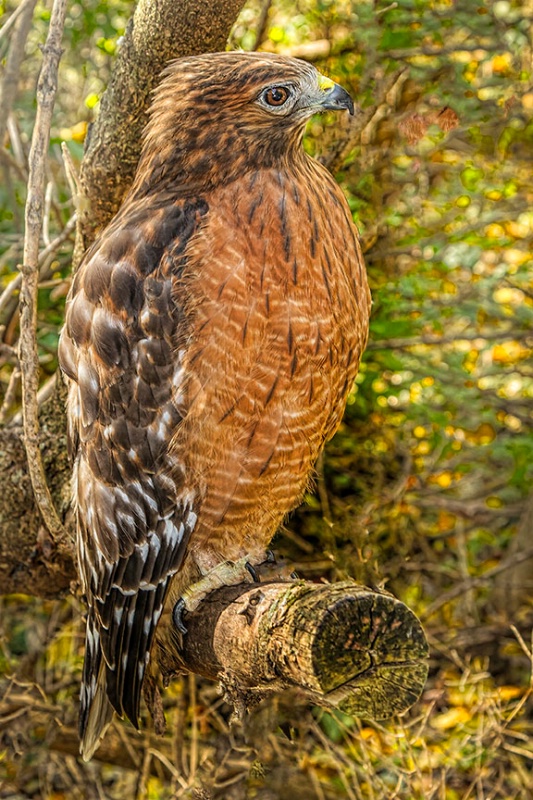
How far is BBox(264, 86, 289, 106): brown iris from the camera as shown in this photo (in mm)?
2688

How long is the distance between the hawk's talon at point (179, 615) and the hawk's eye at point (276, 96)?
1478mm

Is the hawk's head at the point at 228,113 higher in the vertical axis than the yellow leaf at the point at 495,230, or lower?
higher

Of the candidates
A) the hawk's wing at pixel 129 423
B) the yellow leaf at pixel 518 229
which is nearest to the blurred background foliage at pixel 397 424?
the yellow leaf at pixel 518 229

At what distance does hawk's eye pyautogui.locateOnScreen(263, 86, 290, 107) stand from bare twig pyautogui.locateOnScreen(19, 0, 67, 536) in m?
0.65

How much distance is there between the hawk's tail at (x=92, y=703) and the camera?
321cm

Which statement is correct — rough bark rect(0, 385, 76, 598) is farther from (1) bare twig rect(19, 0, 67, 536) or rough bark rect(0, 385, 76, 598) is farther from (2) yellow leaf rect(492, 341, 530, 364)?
(2) yellow leaf rect(492, 341, 530, 364)

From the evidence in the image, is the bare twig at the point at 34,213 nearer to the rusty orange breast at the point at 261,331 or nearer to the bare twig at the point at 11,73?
the rusty orange breast at the point at 261,331

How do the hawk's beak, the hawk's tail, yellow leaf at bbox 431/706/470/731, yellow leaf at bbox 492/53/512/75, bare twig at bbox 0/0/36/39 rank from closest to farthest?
the hawk's beak < bare twig at bbox 0/0/36/39 < the hawk's tail < yellow leaf at bbox 431/706/470/731 < yellow leaf at bbox 492/53/512/75

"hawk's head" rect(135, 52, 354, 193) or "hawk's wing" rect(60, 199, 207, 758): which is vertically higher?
"hawk's head" rect(135, 52, 354, 193)

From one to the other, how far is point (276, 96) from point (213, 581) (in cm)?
143

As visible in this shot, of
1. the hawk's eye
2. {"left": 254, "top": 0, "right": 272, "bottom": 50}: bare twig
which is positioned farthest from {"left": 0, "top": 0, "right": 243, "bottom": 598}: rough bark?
{"left": 254, "top": 0, "right": 272, "bottom": 50}: bare twig

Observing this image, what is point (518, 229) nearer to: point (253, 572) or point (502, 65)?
point (502, 65)

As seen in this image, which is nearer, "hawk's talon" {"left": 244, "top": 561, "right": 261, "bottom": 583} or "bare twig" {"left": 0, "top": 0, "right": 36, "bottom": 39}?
"hawk's talon" {"left": 244, "top": 561, "right": 261, "bottom": 583}

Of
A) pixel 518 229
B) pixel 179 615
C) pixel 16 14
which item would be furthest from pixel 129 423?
pixel 518 229
